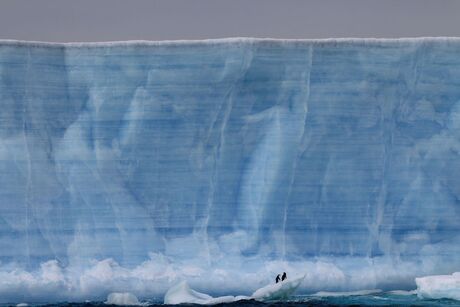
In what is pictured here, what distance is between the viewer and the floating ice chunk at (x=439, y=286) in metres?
11.1

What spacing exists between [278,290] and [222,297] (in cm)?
59

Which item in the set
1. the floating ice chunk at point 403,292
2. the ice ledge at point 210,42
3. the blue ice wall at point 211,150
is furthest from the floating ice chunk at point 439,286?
the ice ledge at point 210,42

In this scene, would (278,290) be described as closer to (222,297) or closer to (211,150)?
(222,297)

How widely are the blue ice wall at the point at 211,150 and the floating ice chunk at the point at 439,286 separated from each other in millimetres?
515

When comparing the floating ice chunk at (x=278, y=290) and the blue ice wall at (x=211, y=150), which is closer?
the floating ice chunk at (x=278, y=290)

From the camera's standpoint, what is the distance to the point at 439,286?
11.1m

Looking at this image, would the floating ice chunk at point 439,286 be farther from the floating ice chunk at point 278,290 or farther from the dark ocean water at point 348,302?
the floating ice chunk at point 278,290

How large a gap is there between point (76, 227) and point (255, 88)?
2458mm

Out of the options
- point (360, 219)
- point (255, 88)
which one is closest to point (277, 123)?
point (255, 88)

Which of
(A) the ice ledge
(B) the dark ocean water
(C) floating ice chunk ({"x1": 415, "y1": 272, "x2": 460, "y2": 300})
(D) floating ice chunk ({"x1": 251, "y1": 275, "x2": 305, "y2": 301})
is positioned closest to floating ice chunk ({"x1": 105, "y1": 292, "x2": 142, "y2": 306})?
(B) the dark ocean water

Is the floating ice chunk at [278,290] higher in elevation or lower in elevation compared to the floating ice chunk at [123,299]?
higher

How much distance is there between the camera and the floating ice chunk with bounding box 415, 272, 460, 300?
437 inches

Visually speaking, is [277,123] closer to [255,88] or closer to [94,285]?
[255,88]

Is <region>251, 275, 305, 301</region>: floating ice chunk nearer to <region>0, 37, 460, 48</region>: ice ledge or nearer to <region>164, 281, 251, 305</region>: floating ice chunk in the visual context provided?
<region>164, 281, 251, 305</region>: floating ice chunk
